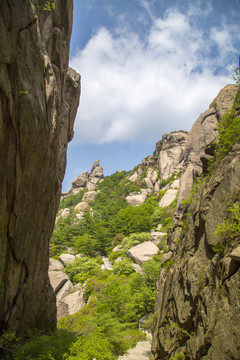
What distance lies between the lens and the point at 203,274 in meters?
6.27

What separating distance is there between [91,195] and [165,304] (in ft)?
215

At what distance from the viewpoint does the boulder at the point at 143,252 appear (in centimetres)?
2920

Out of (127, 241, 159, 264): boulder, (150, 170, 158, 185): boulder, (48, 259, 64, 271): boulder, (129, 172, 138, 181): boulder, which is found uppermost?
(129, 172, 138, 181): boulder

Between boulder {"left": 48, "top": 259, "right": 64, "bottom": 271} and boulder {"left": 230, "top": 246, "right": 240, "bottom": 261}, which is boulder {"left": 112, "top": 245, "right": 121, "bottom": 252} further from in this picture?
boulder {"left": 230, "top": 246, "right": 240, "bottom": 261}

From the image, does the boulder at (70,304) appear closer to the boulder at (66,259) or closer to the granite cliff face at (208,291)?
the boulder at (66,259)

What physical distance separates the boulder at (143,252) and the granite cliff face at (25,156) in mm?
18800

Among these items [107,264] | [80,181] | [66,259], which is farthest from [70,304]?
[80,181]

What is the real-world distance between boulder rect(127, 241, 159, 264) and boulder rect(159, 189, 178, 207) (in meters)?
22.5

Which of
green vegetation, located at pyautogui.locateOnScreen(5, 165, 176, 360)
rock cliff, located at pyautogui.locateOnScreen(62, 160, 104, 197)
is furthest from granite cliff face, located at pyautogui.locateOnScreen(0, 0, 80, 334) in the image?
rock cliff, located at pyautogui.locateOnScreen(62, 160, 104, 197)

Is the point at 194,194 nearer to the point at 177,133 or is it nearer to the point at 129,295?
the point at 129,295

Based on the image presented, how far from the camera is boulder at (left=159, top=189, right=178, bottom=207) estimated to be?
171ft

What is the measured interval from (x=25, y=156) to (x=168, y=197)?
160ft

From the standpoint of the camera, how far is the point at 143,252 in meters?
30.2

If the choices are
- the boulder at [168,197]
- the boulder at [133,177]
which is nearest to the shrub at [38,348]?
the boulder at [168,197]
